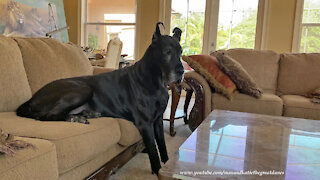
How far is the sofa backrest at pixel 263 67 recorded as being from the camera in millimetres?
3088

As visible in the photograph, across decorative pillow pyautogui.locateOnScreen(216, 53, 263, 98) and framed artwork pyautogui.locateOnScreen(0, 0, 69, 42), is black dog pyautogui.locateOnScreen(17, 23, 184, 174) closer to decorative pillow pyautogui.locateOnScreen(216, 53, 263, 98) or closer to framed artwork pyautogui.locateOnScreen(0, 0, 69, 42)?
decorative pillow pyautogui.locateOnScreen(216, 53, 263, 98)

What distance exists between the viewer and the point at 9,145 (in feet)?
2.94

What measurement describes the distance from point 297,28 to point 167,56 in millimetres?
4032

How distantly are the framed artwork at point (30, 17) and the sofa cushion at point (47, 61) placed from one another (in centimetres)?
277

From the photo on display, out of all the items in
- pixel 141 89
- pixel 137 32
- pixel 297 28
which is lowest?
pixel 141 89

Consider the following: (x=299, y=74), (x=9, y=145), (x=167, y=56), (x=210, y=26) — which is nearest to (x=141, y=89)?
(x=167, y=56)

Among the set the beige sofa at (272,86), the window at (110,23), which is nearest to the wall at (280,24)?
the beige sofa at (272,86)

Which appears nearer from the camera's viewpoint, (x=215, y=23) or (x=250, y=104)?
(x=250, y=104)

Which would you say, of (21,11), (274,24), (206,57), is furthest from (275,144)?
(21,11)

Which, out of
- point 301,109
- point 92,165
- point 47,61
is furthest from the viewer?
point 301,109

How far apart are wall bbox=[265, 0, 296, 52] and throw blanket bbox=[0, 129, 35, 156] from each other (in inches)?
190

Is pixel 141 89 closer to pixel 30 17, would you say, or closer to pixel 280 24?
pixel 30 17

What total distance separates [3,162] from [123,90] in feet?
3.08

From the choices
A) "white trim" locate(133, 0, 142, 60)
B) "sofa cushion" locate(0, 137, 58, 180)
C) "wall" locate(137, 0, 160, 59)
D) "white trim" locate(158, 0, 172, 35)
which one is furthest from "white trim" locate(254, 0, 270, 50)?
"sofa cushion" locate(0, 137, 58, 180)
